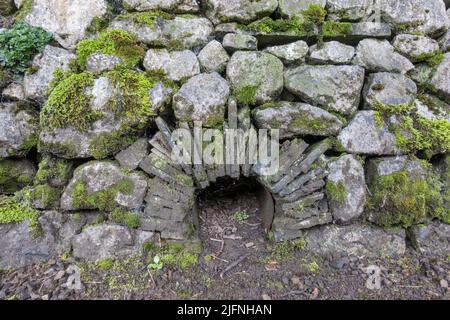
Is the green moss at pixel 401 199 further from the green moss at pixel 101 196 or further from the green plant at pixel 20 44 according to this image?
the green plant at pixel 20 44

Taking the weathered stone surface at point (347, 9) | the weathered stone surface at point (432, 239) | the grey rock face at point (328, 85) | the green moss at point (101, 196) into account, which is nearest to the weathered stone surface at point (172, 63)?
the grey rock face at point (328, 85)

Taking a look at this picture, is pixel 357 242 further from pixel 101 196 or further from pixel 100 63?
pixel 100 63

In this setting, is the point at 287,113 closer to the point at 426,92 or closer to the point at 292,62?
the point at 292,62

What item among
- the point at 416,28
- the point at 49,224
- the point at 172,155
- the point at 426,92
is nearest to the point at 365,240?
the point at 426,92

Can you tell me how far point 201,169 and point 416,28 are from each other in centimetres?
256

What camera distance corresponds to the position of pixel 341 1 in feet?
9.80

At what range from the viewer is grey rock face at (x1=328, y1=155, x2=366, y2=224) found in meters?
2.87

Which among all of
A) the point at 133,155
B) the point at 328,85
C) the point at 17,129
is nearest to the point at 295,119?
the point at 328,85

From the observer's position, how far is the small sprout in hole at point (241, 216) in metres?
3.30

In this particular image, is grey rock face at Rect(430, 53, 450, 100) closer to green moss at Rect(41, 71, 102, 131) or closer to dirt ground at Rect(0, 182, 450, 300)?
dirt ground at Rect(0, 182, 450, 300)

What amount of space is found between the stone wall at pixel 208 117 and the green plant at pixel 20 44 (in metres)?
0.01

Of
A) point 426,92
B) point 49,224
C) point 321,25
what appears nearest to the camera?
point 49,224

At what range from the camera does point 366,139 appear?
2.93 metres

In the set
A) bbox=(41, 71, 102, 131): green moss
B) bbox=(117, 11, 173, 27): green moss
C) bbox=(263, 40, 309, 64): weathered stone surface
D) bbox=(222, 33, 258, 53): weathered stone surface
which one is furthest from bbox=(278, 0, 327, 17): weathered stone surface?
bbox=(41, 71, 102, 131): green moss
